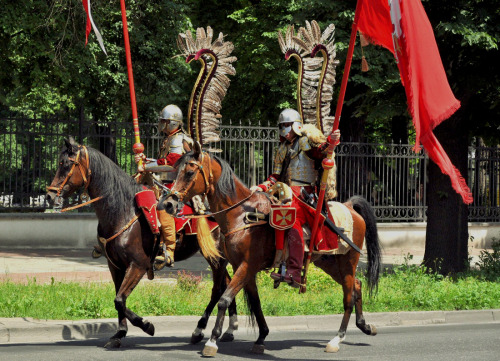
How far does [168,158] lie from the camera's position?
11.1m

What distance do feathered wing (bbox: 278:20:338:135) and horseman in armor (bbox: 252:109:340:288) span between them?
1193 mm

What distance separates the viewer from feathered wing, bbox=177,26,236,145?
11.5m

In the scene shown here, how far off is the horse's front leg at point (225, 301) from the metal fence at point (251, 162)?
405 inches

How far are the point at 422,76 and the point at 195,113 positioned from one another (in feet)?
13.0

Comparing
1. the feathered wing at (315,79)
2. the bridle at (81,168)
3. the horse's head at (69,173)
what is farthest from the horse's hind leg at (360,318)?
the horse's head at (69,173)

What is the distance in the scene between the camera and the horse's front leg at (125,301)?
9.84 metres

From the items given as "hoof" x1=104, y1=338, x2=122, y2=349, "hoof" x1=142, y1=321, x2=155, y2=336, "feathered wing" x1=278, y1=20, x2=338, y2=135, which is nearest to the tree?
"feathered wing" x1=278, y1=20, x2=338, y2=135

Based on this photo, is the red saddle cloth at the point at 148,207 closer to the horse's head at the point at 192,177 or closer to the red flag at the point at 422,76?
the horse's head at the point at 192,177


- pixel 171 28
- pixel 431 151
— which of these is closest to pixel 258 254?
pixel 431 151

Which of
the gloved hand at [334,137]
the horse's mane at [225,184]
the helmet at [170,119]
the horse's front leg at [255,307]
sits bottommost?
the horse's front leg at [255,307]

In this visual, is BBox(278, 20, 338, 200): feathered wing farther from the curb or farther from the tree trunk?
the tree trunk

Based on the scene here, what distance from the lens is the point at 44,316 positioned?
1087cm

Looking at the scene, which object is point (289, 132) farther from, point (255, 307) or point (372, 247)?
point (372, 247)

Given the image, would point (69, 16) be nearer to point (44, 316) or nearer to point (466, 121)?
point (466, 121)
